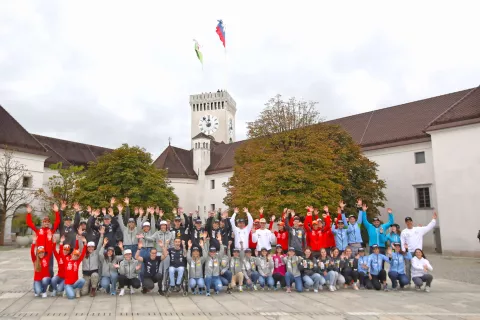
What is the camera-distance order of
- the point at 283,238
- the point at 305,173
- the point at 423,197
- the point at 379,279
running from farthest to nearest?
the point at 423,197 → the point at 305,173 → the point at 283,238 → the point at 379,279

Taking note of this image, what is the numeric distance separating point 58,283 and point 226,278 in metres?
4.40

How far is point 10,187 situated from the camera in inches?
1326

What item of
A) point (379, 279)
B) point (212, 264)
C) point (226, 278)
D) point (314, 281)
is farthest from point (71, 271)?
point (379, 279)

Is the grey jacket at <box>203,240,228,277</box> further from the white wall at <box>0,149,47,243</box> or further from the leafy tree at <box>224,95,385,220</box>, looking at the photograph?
the white wall at <box>0,149,47,243</box>

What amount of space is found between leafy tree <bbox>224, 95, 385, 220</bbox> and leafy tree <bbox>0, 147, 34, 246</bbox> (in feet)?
67.2

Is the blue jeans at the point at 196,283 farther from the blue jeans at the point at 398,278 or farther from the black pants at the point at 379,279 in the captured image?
the blue jeans at the point at 398,278

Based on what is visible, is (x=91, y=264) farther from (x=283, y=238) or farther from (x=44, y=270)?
(x=283, y=238)

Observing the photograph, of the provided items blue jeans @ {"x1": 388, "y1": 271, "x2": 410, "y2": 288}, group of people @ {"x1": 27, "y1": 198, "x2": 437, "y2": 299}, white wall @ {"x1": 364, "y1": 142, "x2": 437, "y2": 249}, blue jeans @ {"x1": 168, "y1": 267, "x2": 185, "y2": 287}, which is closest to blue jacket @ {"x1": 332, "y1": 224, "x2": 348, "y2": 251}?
group of people @ {"x1": 27, "y1": 198, "x2": 437, "y2": 299}

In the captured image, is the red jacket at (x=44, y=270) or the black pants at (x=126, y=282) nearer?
the red jacket at (x=44, y=270)

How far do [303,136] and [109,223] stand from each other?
16.7 m

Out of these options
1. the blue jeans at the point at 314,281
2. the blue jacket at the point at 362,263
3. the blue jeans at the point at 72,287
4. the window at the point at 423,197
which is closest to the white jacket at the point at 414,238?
the blue jacket at the point at 362,263

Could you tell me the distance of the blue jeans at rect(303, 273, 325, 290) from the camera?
424 inches

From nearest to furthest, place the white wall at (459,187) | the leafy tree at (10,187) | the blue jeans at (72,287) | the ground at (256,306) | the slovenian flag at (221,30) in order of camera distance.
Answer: the ground at (256,306) → the blue jeans at (72,287) → the white wall at (459,187) → the leafy tree at (10,187) → the slovenian flag at (221,30)

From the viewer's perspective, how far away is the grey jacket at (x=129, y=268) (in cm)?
1001
